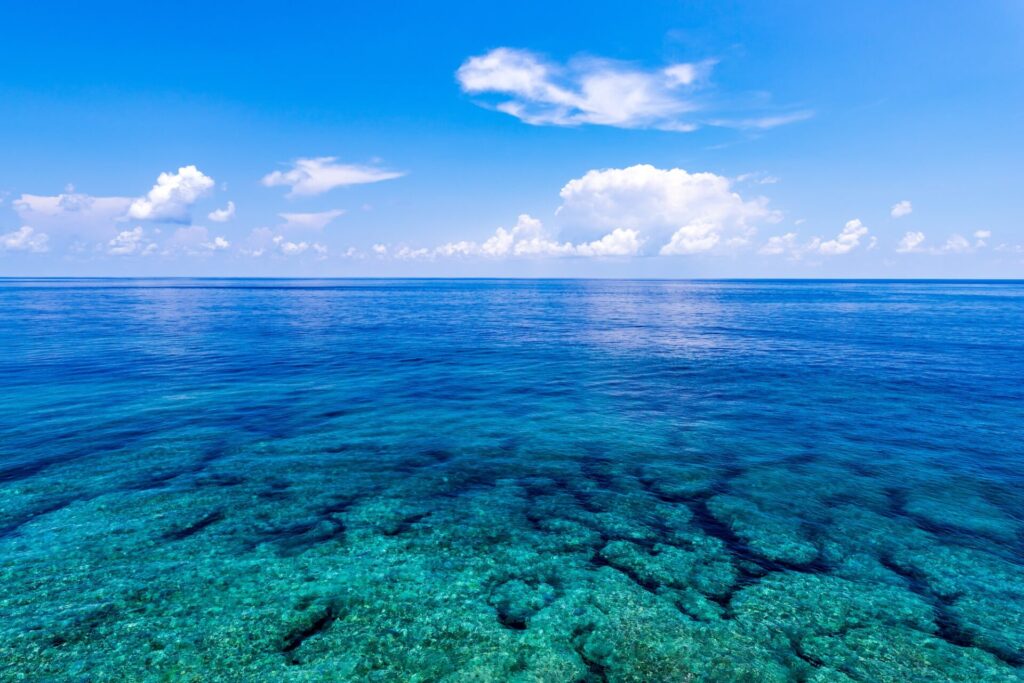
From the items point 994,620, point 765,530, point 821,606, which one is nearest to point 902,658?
point 821,606

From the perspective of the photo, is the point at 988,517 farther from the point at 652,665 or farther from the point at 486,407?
the point at 486,407

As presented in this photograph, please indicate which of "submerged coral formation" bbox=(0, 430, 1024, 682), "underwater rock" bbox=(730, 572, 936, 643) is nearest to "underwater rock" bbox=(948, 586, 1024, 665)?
"submerged coral formation" bbox=(0, 430, 1024, 682)

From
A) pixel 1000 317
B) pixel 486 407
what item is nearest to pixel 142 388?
pixel 486 407

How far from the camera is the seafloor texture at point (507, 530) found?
10.9 m

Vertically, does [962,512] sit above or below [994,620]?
above

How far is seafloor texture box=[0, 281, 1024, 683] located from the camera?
35.7ft

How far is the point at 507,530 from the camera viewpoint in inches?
631

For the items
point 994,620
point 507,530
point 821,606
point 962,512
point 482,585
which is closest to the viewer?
point 994,620

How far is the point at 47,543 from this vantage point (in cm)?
1448

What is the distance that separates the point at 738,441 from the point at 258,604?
2147 cm

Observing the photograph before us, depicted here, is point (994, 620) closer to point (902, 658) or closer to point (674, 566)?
point (902, 658)

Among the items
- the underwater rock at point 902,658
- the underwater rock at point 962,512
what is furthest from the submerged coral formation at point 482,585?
the underwater rock at point 962,512

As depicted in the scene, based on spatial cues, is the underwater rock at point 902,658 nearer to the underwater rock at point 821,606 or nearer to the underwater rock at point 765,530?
the underwater rock at point 821,606

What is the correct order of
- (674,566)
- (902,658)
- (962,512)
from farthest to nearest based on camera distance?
(962,512)
(674,566)
(902,658)
